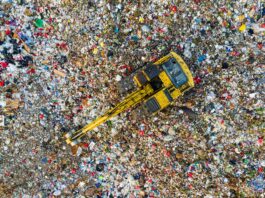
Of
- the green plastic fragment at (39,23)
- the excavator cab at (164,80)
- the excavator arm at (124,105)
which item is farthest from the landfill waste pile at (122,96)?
the excavator cab at (164,80)

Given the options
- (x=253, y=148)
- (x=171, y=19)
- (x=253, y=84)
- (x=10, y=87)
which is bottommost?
(x=253, y=148)

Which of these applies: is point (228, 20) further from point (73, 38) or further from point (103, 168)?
point (103, 168)

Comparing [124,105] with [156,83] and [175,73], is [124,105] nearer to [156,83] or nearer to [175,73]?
[156,83]

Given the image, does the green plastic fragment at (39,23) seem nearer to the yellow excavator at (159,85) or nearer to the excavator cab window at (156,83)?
the yellow excavator at (159,85)

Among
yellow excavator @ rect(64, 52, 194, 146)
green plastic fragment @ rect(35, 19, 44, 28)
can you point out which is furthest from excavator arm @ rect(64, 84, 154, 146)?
green plastic fragment @ rect(35, 19, 44, 28)

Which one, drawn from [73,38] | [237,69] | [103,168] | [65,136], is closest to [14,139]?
[65,136]

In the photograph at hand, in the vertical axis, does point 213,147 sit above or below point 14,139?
below

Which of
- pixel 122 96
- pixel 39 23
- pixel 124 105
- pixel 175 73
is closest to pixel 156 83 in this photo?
pixel 175 73
